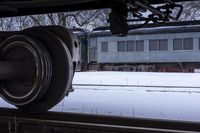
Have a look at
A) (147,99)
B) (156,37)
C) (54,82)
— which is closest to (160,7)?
(54,82)

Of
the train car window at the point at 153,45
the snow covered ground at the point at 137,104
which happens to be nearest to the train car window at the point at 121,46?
the train car window at the point at 153,45

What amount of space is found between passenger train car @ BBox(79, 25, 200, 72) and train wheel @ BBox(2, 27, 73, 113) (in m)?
22.2

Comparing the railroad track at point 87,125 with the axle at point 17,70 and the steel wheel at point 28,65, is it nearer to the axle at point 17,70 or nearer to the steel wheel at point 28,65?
the steel wheel at point 28,65

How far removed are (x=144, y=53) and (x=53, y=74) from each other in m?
25.3

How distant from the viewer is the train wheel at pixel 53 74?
5.70 metres

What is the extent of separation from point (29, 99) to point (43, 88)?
22 cm

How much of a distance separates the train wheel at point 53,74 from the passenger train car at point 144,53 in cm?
2224

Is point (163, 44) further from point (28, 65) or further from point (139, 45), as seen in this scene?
point (28, 65)

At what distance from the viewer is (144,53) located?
101ft

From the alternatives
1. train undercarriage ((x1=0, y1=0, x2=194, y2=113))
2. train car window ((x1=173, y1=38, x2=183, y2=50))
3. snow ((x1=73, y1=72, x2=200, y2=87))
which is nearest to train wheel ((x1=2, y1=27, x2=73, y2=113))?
train undercarriage ((x1=0, y1=0, x2=194, y2=113))

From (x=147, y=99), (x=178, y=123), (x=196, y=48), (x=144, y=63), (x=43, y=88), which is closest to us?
(x=178, y=123)

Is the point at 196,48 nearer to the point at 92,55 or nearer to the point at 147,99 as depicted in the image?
the point at 92,55

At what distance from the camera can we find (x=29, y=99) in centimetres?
565

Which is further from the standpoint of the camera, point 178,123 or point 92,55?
point 92,55
